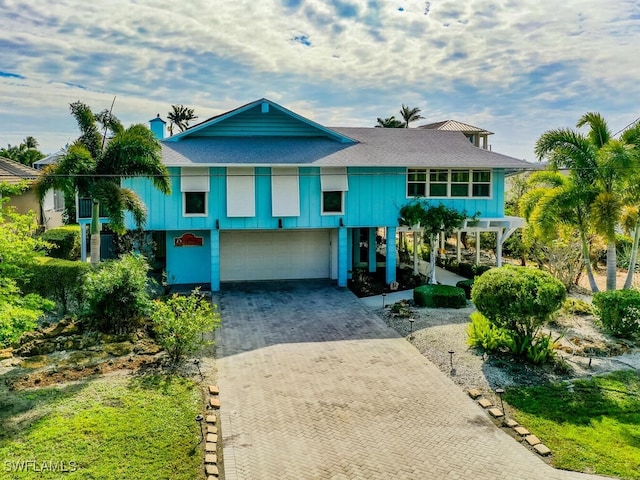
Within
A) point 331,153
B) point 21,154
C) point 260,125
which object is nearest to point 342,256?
point 331,153

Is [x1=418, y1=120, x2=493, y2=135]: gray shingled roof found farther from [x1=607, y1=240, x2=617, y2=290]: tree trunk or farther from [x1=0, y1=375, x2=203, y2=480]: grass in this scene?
[x1=0, y1=375, x2=203, y2=480]: grass

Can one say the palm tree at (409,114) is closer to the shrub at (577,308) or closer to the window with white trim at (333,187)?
the window with white trim at (333,187)

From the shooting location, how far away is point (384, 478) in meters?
7.23

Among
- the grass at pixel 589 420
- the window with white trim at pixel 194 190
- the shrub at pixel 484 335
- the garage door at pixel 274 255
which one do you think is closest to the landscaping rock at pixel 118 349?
the window with white trim at pixel 194 190

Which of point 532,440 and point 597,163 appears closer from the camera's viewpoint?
point 532,440

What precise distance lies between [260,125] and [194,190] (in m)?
4.62

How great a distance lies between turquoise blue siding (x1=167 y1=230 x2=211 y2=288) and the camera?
21.3 metres

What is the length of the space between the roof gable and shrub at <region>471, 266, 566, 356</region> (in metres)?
12.1

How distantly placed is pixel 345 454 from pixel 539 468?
9.91ft

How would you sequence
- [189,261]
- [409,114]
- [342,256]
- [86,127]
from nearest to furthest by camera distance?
[86,127]
[342,256]
[189,261]
[409,114]

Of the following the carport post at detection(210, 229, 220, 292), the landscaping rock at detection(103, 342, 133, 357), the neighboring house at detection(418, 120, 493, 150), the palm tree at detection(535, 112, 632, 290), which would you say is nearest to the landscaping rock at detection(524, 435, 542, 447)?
the landscaping rock at detection(103, 342, 133, 357)

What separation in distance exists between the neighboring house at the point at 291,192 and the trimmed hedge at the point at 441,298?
392 cm

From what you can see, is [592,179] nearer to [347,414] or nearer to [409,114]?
[347,414]

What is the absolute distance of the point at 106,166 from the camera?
14.8 meters
